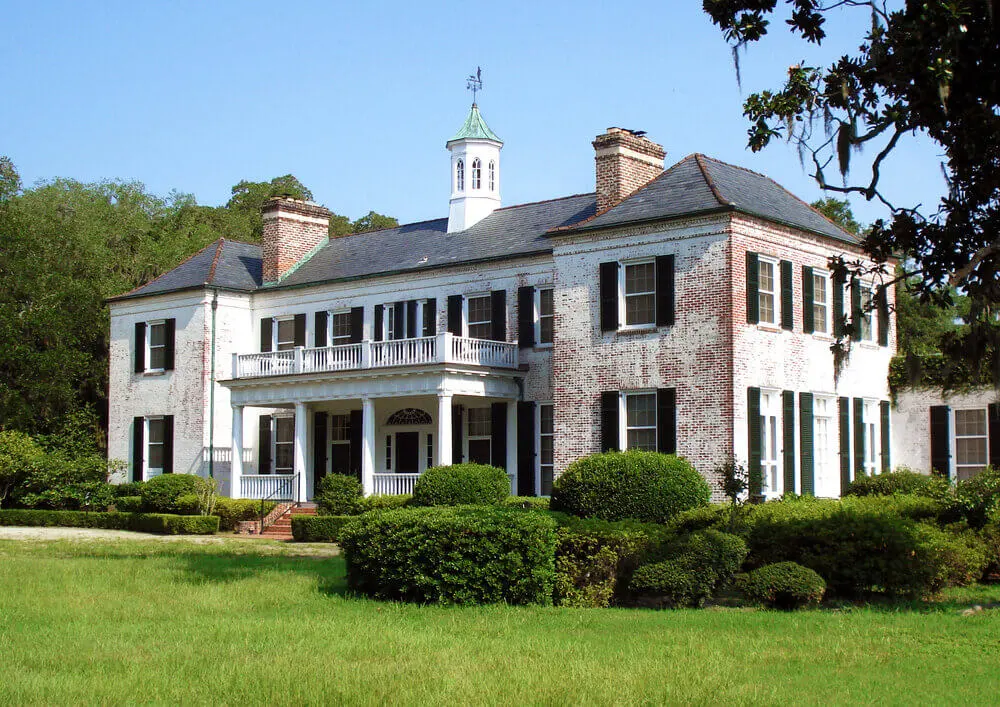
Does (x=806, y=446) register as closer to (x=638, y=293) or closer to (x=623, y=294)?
(x=638, y=293)

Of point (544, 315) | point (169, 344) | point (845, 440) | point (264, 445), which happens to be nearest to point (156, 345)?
point (169, 344)

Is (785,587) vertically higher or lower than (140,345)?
lower

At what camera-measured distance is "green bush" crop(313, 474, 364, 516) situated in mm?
30234

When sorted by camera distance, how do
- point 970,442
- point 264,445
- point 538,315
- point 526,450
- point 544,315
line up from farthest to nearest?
point 264,445 < point 538,315 < point 544,315 < point 526,450 < point 970,442

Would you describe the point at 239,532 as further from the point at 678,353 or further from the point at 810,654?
the point at 810,654

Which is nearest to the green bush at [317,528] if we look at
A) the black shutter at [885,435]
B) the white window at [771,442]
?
the white window at [771,442]

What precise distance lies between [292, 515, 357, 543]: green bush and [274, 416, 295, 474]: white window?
8.04 meters

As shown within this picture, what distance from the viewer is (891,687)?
9.97 meters

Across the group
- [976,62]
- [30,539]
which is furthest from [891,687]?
[30,539]

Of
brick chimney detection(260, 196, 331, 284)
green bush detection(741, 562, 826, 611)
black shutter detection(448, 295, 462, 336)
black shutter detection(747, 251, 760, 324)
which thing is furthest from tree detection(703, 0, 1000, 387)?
brick chimney detection(260, 196, 331, 284)

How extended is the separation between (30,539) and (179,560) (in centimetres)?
882

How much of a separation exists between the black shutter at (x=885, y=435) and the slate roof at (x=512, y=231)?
4.33 meters

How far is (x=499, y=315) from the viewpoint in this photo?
105 feet

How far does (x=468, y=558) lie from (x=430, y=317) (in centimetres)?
1906
